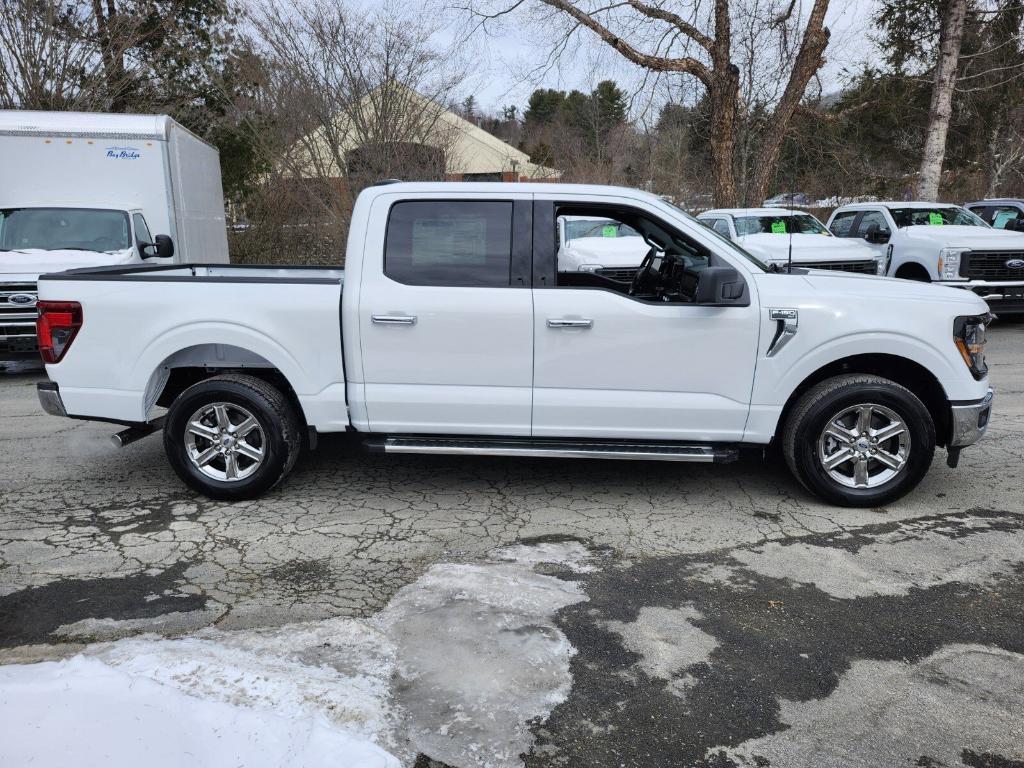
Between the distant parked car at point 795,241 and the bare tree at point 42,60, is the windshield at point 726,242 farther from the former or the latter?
the bare tree at point 42,60

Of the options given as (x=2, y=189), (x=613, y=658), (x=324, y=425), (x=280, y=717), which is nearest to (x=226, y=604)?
(x=280, y=717)

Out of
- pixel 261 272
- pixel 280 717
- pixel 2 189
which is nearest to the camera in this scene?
pixel 280 717

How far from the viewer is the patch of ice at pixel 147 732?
2.55m

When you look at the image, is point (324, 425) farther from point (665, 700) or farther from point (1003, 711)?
point (1003, 711)

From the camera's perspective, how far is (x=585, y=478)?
552 cm

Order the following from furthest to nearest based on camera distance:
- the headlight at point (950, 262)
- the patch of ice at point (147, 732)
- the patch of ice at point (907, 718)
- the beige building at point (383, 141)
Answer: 1. the beige building at point (383, 141)
2. the headlight at point (950, 262)
3. the patch of ice at point (907, 718)
4. the patch of ice at point (147, 732)

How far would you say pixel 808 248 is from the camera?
11.7m

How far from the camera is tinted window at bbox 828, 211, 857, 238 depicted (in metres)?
13.7

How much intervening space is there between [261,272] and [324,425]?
2.17 metres

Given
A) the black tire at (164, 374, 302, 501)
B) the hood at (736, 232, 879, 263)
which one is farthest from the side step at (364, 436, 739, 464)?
the hood at (736, 232, 879, 263)

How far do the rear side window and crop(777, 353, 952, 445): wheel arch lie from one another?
1.96 metres

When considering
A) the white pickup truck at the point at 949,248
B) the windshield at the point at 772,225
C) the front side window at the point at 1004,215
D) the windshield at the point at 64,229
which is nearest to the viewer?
the windshield at the point at 64,229

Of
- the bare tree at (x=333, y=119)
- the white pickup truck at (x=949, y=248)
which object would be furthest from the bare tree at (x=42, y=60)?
the white pickup truck at (x=949, y=248)

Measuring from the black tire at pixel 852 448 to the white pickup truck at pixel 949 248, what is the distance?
7.86 meters
